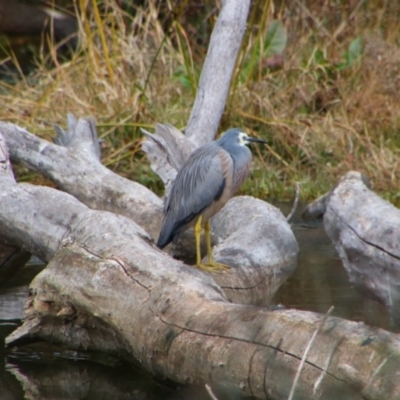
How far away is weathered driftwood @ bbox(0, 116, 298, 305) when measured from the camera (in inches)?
159

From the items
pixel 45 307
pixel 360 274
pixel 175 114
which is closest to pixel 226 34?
pixel 175 114

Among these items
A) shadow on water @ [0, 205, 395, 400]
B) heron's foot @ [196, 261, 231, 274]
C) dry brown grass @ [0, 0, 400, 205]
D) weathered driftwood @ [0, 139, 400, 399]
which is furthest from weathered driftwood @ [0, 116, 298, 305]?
dry brown grass @ [0, 0, 400, 205]

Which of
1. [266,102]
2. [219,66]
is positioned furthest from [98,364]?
[266,102]

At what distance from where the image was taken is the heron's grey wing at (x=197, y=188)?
4.36 metres

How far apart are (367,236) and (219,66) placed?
2427mm

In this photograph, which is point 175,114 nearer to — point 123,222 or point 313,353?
point 123,222

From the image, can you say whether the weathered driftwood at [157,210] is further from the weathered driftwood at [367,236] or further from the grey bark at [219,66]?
the grey bark at [219,66]

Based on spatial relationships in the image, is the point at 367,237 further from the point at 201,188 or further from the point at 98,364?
the point at 98,364

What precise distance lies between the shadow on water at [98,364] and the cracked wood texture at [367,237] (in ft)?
0.60

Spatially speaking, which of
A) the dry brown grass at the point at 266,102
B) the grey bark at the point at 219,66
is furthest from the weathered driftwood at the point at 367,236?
the dry brown grass at the point at 266,102

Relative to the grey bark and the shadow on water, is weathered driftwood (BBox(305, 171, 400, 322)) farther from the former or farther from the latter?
the grey bark

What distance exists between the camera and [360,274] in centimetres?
410

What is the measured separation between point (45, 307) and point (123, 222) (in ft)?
1.60

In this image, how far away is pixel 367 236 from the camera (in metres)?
3.96
